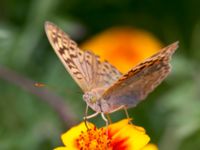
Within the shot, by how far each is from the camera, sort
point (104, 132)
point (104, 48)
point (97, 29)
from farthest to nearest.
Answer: point (97, 29) → point (104, 48) → point (104, 132)

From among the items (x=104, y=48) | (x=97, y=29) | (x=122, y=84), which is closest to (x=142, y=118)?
(x=104, y=48)

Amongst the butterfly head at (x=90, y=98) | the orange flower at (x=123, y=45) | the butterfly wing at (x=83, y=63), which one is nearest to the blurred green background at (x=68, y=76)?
the orange flower at (x=123, y=45)

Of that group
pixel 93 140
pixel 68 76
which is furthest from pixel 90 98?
pixel 68 76

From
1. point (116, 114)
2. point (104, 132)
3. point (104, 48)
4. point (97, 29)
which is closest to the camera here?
point (104, 132)

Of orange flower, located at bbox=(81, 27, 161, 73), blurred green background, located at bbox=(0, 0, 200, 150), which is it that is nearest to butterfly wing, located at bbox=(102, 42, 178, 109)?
blurred green background, located at bbox=(0, 0, 200, 150)

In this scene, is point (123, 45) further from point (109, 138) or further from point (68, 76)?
point (109, 138)

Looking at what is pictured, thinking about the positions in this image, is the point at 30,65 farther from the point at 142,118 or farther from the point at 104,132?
the point at 104,132

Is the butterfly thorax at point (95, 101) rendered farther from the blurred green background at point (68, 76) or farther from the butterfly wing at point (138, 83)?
the blurred green background at point (68, 76)
